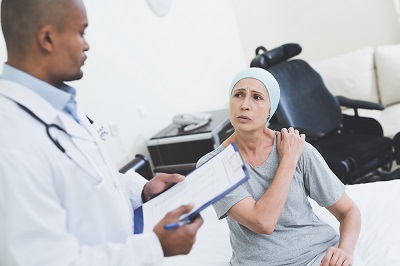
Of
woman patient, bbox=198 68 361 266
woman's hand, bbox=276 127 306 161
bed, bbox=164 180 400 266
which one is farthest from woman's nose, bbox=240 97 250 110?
bed, bbox=164 180 400 266

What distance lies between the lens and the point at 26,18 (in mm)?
739

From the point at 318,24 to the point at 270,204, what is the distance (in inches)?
127

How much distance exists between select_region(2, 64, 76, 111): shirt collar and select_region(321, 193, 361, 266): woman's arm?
0.95 m

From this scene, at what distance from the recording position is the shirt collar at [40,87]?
772mm

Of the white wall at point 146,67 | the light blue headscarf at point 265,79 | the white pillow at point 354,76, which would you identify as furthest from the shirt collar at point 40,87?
the white pillow at point 354,76

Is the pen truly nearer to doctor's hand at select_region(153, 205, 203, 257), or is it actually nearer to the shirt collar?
doctor's hand at select_region(153, 205, 203, 257)

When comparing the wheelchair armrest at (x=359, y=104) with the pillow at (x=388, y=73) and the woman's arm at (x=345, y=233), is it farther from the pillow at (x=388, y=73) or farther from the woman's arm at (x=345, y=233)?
the woman's arm at (x=345, y=233)

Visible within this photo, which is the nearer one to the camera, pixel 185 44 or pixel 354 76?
pixel 185 44

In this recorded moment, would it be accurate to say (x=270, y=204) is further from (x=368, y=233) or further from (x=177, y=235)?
(x=368, y=233)

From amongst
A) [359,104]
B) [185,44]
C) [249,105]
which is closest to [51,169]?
[249,105]

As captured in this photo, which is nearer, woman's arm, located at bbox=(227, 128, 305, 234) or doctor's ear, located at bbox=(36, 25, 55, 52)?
doctor's ear, located at bbox=(36, 25, 55, 52)

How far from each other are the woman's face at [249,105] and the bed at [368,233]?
1.98 feet

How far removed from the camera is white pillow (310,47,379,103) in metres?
3.37

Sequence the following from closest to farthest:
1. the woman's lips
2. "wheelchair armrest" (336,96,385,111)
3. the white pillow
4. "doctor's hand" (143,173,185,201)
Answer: "doctor's hand" (143,173,185,201)
the woman's lips
"wheelchair armrest" (336,96,385,111)
the white pillow
